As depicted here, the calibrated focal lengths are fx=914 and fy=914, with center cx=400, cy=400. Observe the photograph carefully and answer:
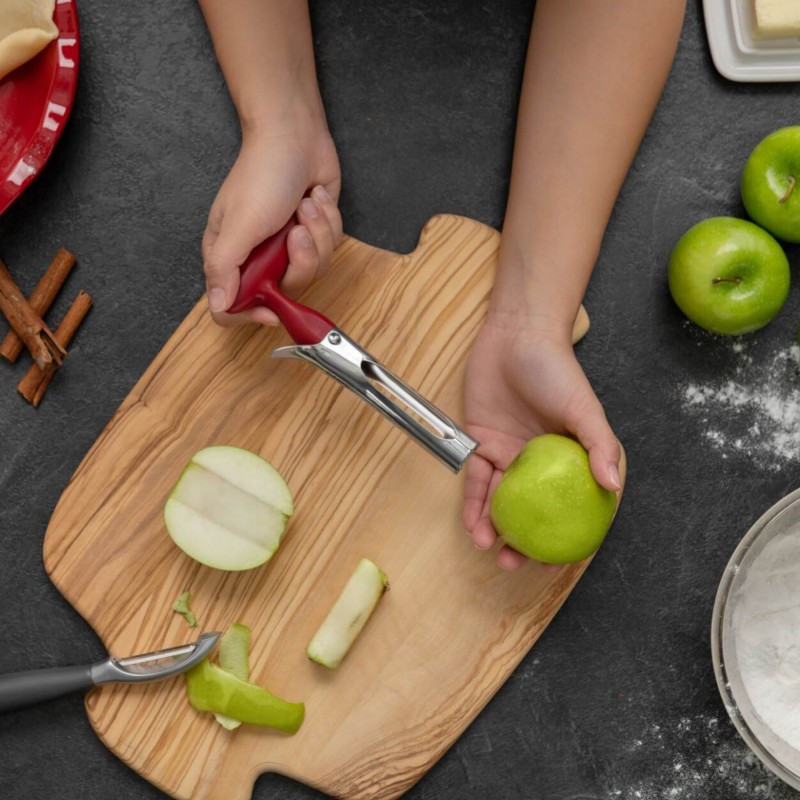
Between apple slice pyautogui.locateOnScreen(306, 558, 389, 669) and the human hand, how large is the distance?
130 mm

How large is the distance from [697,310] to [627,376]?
13 centimetres

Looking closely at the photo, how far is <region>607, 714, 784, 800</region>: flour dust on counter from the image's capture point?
3.77 ft

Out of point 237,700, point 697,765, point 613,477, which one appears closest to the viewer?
point 613,477

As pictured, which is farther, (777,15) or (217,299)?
(777,15)

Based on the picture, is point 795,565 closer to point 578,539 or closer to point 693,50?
point 578,539

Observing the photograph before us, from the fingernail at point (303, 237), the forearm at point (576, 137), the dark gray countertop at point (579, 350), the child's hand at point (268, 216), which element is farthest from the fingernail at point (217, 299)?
the forearm at point (576, 137)

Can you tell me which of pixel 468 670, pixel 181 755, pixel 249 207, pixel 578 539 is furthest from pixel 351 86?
pixel 181 755

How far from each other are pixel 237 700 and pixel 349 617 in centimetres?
16

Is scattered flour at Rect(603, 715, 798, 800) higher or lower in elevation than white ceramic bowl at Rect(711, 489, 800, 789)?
lower

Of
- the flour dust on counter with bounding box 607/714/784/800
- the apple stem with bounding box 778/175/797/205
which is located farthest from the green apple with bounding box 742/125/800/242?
the flour dust on counter with bounding box 607/714/784/800

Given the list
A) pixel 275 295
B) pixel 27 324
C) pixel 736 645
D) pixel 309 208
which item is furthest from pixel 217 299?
pixel 736 645

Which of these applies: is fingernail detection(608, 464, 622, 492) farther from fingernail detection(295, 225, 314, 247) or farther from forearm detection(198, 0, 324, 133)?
forearm detection(198, 0, 324, 133)

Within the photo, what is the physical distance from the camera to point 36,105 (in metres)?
1.12

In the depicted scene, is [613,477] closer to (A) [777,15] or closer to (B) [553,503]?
(B) [553,503]
